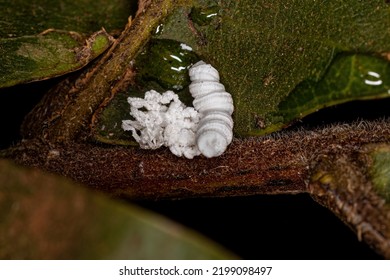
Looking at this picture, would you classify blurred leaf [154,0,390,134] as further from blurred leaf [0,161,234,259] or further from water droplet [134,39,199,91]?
blurred leaf [0,161,234,259]

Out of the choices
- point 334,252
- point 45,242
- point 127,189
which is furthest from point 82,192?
point 334,252

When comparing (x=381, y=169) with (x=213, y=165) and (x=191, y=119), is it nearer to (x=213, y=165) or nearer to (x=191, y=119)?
(x=213, y=165)

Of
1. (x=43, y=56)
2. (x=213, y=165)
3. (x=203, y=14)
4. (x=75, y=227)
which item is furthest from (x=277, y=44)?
(x=75, y=227)

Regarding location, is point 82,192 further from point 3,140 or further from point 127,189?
point 3,140

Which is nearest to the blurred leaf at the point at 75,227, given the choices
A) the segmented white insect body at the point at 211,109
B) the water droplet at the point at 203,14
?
the segmented white insect body at the point at 211,109

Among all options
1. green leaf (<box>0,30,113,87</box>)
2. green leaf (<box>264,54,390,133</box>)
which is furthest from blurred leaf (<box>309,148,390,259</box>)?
green leaf (<box>0,30,113,87</box>)

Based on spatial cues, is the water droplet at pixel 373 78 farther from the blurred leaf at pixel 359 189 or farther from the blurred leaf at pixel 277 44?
the blurred leaf at pixel 359 189
